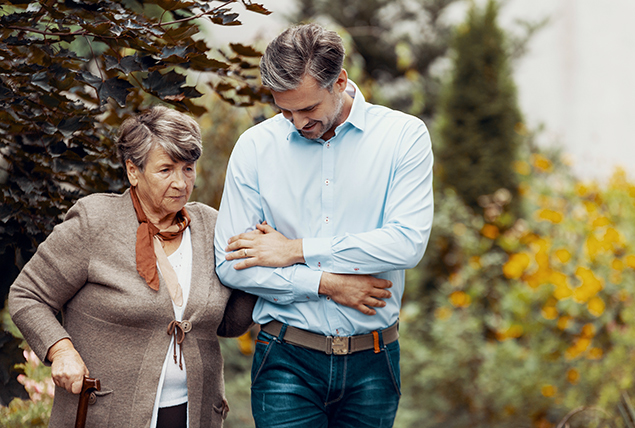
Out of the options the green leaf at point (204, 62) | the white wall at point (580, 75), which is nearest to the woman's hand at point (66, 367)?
the green leaf at point (204, 62)

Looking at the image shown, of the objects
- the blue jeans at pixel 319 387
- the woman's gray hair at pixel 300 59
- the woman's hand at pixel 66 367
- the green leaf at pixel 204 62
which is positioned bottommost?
the blue jeans at pixel 319 387

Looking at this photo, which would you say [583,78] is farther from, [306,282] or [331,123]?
[306,282]

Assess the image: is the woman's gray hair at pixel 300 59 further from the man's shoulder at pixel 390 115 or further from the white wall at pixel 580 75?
the white wall at pixel 580 75

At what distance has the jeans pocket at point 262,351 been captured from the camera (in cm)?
177

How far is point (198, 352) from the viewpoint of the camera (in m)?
1.70

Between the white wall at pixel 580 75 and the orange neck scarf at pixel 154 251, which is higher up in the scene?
the orange neck scarf at pixel 154 251

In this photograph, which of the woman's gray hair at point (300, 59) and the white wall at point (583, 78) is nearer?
the woman's gray hair at point (300, 59)

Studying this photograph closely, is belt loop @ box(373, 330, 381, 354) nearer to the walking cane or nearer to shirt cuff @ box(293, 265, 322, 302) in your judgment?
shirt cuff @ box(293, 265, 322, 302)

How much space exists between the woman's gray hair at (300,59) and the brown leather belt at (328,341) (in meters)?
0.69

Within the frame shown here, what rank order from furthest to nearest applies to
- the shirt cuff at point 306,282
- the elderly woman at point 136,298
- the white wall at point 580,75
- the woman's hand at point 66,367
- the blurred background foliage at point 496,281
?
1. the white wall at point 580,75
2. the blurred background foliage at point 496,281
3. the shirt cuff at point 306,282
4. the elderly woman at point 136,298
5. the woman's hand at point 66,367

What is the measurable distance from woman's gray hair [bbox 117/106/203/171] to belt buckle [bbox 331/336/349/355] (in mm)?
656

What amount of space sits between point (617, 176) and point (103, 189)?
4070 mm

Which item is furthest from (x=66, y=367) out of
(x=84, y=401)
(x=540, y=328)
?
(x=540, y=328)

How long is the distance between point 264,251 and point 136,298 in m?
0.37
